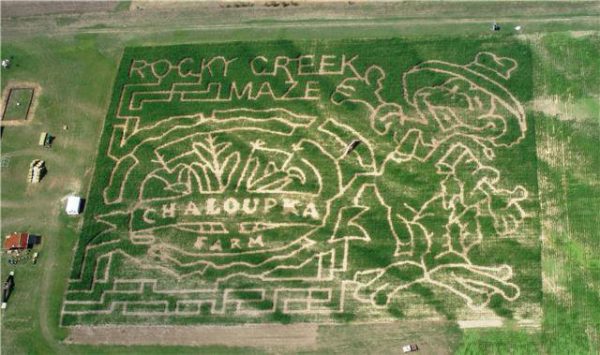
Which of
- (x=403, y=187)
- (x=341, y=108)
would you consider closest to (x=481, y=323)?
(x=403, y=187)

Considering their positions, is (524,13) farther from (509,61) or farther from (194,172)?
(194,172)

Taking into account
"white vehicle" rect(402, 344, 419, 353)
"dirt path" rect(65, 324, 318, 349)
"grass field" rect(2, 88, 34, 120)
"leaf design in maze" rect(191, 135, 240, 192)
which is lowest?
"dirt path" rect(65, 324, 318, 349)

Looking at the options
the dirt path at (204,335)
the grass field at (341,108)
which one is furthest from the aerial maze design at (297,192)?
the grass field at (341,108)

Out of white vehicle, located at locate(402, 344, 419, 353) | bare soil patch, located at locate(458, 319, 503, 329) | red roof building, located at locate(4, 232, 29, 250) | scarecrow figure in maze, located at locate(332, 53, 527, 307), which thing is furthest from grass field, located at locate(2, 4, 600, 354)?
scarecrow figure in maze, located at locate(332, 53, 527, 307)

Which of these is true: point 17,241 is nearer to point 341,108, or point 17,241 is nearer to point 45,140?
point 45,140

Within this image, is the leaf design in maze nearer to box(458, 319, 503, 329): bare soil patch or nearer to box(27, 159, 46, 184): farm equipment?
box(27, 159, 46, 184): farm equipment

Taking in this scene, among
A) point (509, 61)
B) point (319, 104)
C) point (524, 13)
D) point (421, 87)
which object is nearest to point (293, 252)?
point (319, 104)
